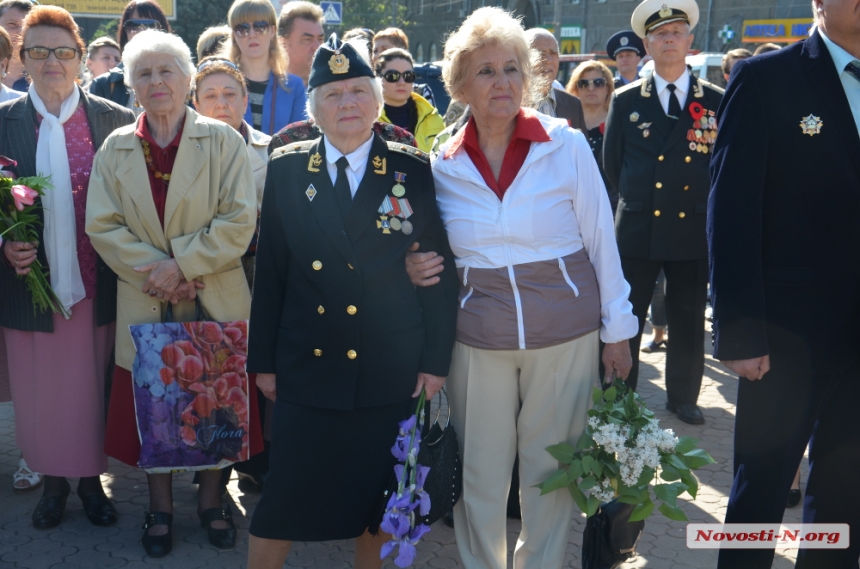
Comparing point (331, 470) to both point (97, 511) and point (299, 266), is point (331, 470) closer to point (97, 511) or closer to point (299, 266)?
point (299, 266)

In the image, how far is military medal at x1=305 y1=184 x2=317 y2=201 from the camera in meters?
3.10

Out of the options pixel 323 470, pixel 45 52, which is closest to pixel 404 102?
pixel 45 52

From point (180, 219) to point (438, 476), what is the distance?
5.44 feet

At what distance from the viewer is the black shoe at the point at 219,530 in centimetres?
395

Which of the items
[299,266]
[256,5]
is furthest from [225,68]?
[299,266]

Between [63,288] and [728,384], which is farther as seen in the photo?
[728,384]

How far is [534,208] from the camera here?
3131mm

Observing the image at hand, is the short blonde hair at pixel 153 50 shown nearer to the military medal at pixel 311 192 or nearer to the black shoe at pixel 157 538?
the military medal at pixel 311 192

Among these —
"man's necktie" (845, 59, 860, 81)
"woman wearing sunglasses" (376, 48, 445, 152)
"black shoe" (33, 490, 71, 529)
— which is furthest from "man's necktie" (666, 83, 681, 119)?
"black shoe" (33, 490, 71, 529)

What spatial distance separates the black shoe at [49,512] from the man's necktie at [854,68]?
380 centimetres

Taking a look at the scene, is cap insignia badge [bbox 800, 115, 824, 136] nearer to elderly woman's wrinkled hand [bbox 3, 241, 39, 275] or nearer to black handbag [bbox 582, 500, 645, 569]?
black handbag [bbox 582, 500, 645, 569]

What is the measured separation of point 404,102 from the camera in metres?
5.70

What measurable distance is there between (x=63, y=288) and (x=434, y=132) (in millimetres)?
2518

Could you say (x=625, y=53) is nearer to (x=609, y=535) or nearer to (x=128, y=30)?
(x=128, y=30)
